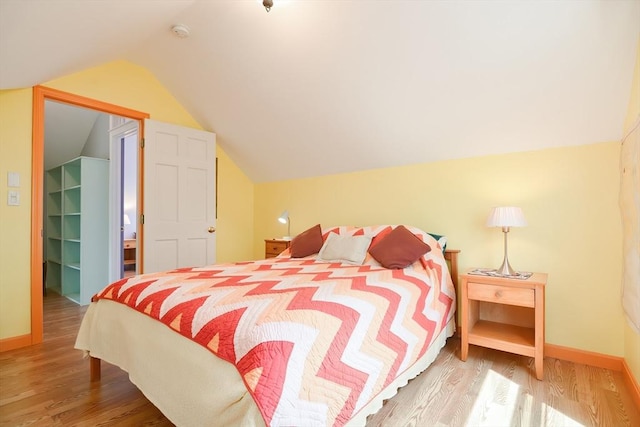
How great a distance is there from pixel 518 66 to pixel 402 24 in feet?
2.64

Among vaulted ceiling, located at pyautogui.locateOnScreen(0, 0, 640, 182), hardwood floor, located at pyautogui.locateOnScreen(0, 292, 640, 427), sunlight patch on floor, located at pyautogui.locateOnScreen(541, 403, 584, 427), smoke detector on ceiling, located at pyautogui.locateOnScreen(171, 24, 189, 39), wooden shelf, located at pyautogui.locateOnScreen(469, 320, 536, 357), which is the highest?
smoke detector on ceiling, located at pyautogui.locateOnScreen(171, 24, 189, 39)

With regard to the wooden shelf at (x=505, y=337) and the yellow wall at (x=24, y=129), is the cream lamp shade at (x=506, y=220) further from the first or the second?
the yellow wall at (x=24, y=129)

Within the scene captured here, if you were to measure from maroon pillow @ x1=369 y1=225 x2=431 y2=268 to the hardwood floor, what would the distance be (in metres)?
0.76

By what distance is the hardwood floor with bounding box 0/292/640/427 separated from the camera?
5.24 feet

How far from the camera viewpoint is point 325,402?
3.82 ft

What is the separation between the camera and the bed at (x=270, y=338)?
1.09 m

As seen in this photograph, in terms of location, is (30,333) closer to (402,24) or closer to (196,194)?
(196,194)

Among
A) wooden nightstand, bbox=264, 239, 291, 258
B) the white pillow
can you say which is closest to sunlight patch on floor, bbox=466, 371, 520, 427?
the white pillow

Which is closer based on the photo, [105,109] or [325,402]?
[325,402]

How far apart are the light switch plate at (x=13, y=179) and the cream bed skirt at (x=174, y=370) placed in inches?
58.8

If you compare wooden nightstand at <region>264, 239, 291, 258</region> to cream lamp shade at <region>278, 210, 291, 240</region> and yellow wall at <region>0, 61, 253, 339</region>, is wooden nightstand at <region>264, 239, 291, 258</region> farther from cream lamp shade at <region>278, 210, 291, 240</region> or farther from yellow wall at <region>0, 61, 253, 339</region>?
yellow wall at <region>0, 61, 253, 339</region>

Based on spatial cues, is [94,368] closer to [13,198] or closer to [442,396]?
[13,198]

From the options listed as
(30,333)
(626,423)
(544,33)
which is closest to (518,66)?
(544,33)

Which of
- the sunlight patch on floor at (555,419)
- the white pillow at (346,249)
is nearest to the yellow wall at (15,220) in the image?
the white pillow at (346,249)
